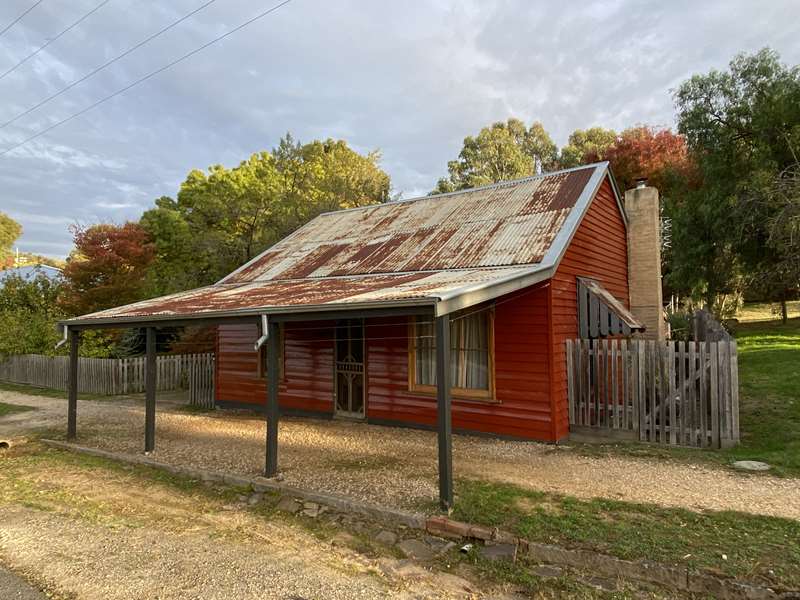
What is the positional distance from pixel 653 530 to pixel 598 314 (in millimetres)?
5055

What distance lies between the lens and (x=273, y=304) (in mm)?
7320

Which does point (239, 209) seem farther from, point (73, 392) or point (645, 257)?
point (645, 257)

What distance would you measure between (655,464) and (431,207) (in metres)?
8.34

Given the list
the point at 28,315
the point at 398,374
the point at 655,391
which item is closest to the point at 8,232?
the point at 28,315

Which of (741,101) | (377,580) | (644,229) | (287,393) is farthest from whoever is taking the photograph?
(741,101)

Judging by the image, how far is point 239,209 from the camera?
2259cm

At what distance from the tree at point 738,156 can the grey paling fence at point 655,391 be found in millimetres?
8469

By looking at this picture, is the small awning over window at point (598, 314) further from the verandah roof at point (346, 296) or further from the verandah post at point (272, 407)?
the verandah post at point (272, 407)

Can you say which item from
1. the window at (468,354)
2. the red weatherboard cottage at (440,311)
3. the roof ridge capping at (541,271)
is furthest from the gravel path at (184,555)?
the window at (468,354)

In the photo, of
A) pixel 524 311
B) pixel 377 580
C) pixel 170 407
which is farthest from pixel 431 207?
pixel 377 580

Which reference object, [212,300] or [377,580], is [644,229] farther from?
[377,580]

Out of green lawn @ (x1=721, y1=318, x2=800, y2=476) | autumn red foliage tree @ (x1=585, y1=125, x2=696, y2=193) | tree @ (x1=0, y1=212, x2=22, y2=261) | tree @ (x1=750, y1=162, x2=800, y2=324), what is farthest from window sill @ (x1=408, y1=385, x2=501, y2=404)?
tree @ (x1=0, y1=212, x2=22, y2=261)

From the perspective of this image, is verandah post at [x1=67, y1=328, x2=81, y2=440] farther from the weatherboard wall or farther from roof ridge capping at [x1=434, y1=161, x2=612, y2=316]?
roof ridge capping at [x1=434, y1=161, x2=612, y2=316]

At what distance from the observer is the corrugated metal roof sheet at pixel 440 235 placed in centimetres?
972
